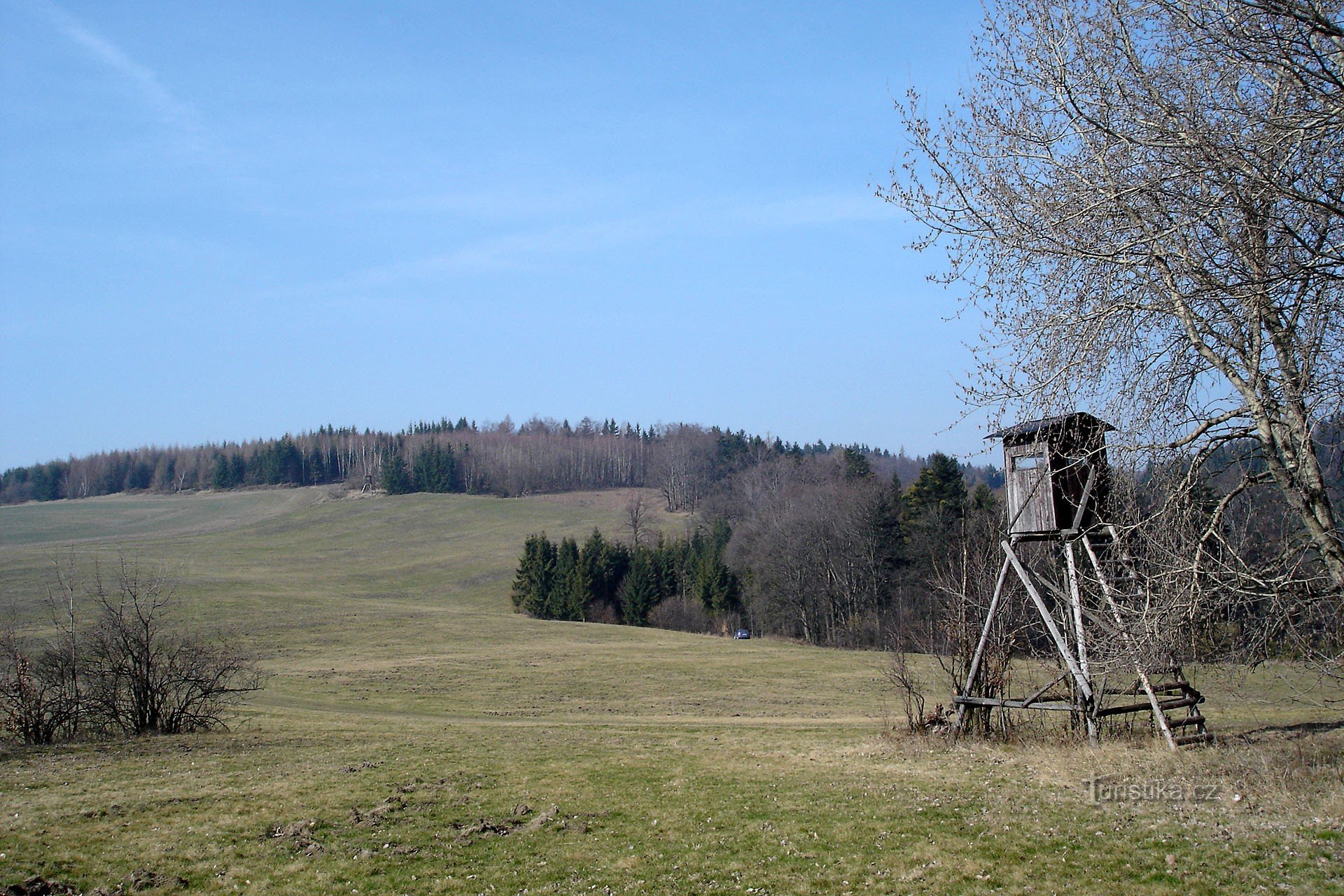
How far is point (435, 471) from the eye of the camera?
12788 cm

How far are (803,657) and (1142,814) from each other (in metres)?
37.0

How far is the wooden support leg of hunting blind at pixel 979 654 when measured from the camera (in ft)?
54.6

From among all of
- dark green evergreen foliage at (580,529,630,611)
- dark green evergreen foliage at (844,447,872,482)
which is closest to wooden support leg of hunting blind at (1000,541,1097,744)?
dark green evergreen foliage at (844,447,872,482)

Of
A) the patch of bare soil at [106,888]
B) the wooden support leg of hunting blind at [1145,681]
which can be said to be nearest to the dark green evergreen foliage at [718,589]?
the wooden support leg of hunting blind at [1145,681]

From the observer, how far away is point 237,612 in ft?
184

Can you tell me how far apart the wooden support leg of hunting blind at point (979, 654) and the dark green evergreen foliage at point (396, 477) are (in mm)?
117362

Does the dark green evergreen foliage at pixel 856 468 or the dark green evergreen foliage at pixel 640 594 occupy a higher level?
the dark green evergreen foliage at pixel 856 468

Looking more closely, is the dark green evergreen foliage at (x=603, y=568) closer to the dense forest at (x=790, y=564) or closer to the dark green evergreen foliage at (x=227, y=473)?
the dense forest at (x=790, y=564)

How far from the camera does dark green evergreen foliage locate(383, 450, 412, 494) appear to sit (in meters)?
125

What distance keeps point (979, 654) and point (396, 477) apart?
118 metres

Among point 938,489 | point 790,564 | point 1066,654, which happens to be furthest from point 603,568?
point 1066,654

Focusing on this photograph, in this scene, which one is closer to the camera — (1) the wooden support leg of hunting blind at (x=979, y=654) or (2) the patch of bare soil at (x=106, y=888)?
(2) the patch of bare soil at (x=106, y=888)

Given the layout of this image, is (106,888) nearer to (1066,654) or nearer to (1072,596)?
(1066,654)

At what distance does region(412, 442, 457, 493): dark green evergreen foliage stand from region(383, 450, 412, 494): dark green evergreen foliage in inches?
41.5
